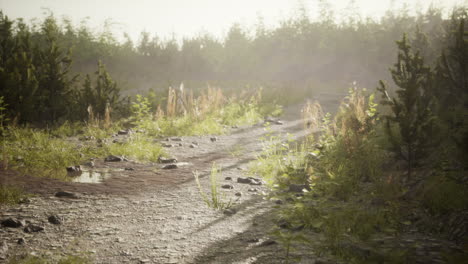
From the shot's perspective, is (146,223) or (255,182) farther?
(255,182)

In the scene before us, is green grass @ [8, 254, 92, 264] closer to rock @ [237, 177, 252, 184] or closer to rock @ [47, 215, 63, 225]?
rock @ [47, 215, 63, 225]

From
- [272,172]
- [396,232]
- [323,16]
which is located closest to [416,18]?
[323,16]

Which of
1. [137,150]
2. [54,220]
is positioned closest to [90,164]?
[137,150]

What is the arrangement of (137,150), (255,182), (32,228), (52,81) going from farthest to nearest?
(52,81), (137,150), (255,182), (32,228)

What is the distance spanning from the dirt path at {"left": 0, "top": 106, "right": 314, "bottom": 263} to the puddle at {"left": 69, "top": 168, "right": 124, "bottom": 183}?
164 mm

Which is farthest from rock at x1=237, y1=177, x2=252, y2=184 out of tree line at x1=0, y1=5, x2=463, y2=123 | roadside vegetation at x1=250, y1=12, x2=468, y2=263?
tree line at x1=0, y1=5, x2=463, y2=123

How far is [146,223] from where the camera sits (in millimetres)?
3438

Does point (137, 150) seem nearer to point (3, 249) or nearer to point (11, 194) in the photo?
point (11, 194)

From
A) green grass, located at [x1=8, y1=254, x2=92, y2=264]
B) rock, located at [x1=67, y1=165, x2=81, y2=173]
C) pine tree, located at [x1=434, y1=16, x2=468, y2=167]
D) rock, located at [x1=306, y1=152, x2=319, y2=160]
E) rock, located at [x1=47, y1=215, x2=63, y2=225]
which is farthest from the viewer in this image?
rock, located at [x1=306, y1=152, x2=319, y2=160]

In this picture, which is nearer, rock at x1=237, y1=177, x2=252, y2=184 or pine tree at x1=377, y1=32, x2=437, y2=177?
pine tree at x1=377, y1=32, x2=437, y2=177

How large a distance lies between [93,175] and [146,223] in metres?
2.19

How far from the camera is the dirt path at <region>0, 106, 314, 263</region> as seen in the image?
2764 millimetres

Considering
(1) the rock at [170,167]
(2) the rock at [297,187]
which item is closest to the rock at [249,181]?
(2) the rock at [297,187]

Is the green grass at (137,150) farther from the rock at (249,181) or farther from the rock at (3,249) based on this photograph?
the rock at (3,249)
